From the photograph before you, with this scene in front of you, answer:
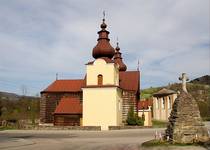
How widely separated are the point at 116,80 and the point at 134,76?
16.3ft

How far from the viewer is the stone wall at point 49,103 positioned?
143 ft

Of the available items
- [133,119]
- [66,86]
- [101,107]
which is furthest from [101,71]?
[66,86]

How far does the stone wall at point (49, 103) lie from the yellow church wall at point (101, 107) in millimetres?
3974

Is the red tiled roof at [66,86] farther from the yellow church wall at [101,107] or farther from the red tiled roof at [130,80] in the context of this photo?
the red tiled roof at [130,80]

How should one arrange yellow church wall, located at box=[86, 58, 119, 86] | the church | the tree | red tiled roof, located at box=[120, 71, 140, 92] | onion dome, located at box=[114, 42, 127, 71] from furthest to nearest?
1. onion dome, located at box=[114, 42, 127, 71]
2. red tiled roof, located at box=[120, 71, 140, 92]
3. the tree
4. yellow church wall, located at box=[86, 58, 119, 86]
5. the church

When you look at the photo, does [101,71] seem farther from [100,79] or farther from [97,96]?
[97,96]

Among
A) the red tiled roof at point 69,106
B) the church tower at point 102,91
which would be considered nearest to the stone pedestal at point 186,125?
the church tower at point 102,91

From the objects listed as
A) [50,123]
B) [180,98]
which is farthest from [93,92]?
[180,98]

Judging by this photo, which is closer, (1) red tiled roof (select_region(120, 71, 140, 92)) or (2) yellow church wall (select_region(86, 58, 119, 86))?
(2) yellow church wall (select_region(86, 58, 119, 86))

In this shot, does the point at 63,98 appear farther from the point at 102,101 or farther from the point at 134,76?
the point at 134,76

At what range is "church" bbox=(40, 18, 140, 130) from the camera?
1528 inches

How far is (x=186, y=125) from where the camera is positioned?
59.7 ft

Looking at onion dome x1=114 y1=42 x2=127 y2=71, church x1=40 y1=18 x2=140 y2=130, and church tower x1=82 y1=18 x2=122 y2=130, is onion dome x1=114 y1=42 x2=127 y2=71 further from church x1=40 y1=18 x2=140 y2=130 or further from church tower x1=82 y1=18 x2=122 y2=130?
church tower x1=82 y1=18 x2=122 y2=130

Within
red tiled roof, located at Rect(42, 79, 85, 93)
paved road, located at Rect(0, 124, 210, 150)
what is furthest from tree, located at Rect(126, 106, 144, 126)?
paved road, located at Rect(0, 124, 210, 150)
